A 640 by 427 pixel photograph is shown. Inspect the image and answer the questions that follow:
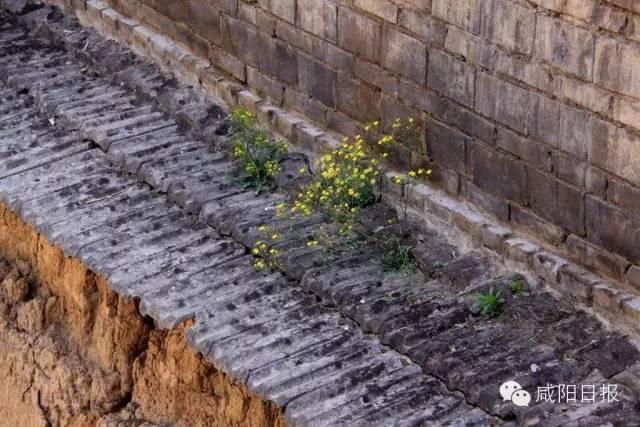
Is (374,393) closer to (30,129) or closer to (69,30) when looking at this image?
(30,129)

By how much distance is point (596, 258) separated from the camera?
5.99 m

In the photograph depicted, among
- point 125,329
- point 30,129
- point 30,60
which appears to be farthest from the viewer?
point 30,60

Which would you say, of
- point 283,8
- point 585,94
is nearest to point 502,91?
point 585,94

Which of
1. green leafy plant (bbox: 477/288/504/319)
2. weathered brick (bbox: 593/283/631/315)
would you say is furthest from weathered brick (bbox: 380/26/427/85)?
weathered brick (bbox: 593/283/631/315)

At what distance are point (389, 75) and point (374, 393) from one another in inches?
70.4

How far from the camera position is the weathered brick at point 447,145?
6.53 metres

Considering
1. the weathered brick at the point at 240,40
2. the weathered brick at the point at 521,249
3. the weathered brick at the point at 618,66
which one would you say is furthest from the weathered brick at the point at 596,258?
the weathered brick at the point at 240,40

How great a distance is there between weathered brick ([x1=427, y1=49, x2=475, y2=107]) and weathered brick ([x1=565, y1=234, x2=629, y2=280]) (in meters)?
0.78

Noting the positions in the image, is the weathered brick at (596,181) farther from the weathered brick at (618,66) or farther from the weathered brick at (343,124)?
the weathered brick at (343,124)

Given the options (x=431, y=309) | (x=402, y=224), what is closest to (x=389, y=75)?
(x=402, y=224)

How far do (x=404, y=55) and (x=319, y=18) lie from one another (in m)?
0.64

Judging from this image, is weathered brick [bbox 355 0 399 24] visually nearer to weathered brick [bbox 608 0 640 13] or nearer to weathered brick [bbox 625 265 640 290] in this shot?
weathered brick [bbox 608 0 640 13]

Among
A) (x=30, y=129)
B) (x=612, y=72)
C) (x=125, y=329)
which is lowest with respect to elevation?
(x=125, y=329)

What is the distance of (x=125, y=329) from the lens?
714cm
